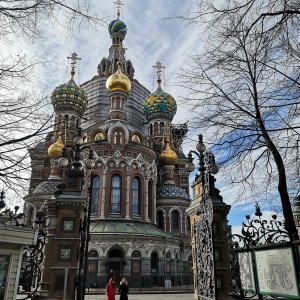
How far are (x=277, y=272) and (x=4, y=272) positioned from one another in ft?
20.4

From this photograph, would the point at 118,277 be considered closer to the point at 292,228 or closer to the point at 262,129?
→ the point at 292,228

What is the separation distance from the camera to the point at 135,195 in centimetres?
2770

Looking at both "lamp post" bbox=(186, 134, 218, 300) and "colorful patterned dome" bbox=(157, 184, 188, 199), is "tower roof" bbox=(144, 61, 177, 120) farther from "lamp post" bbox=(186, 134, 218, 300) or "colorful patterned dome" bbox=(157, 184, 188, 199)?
"lamp post" bbox=(186, 134, 218, 300)

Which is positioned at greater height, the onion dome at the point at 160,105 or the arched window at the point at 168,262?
the onion dome at the point at 160,105

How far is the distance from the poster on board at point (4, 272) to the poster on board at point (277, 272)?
19.3ft

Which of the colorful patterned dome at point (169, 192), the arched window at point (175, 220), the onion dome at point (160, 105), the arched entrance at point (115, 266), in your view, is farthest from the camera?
the onion dome at point (160, 105)

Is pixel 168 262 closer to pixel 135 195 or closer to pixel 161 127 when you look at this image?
pixel 135 195

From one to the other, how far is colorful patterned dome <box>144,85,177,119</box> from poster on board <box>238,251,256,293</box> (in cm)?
3249

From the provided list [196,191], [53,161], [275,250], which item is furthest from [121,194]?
[275,250]

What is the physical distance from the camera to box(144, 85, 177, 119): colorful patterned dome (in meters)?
39.5

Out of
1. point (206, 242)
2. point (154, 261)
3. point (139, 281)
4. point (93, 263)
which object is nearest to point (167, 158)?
point (154, 261)

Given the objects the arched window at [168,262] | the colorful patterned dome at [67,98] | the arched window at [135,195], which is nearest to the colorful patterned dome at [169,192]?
the arched window at [135,195]

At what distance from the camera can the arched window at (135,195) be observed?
89.2 feet

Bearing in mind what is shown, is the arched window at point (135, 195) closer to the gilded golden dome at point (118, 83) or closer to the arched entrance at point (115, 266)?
the arched entrance at point (115, 266)
